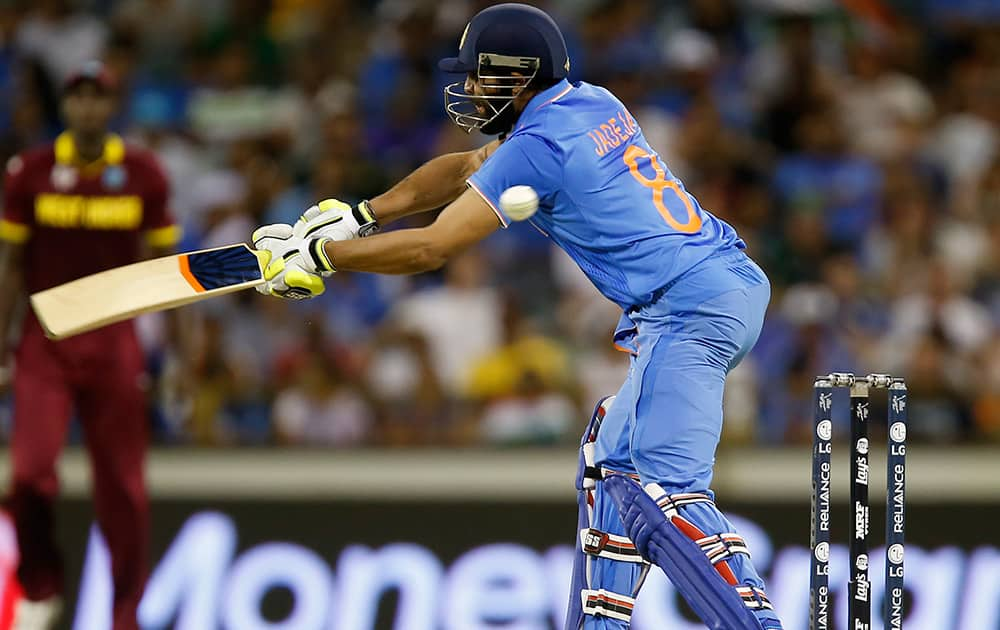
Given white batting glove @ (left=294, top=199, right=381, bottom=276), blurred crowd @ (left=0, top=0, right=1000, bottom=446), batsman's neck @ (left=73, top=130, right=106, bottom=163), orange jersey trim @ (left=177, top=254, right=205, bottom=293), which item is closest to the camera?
white batting glove @ (left=294, top=199, right=381, bottom=276)

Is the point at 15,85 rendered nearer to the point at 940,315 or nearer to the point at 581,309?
the point at 581,309

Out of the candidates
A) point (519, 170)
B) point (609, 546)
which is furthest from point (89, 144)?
point (609, 546)

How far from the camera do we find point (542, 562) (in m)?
6.29

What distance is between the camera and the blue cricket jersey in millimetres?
3740

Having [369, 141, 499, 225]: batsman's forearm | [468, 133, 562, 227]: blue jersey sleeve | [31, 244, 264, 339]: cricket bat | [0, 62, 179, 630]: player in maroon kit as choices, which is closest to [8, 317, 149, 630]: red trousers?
[0, 62, 179, 630]: player in maroon kit

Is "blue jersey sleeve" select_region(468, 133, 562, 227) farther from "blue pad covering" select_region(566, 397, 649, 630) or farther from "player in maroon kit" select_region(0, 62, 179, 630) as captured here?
"player in maroon kit" select_region(0, 62, 179, 630)

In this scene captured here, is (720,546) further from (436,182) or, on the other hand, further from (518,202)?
(436,182)

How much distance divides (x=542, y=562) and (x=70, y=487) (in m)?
2.05

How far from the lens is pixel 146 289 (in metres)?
4.03

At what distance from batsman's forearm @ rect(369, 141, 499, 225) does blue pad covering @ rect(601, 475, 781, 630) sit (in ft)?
3.60

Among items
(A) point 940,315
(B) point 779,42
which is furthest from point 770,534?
(B) point 779,42

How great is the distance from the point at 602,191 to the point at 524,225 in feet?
14.0

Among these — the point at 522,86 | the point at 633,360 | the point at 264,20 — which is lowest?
the point at 633,360

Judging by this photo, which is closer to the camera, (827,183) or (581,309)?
(581,309)
